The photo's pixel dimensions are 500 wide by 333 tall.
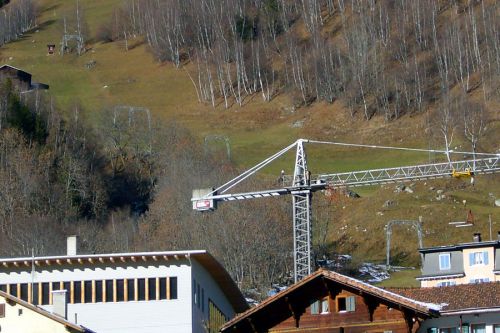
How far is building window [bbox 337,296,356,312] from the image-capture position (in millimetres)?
59075

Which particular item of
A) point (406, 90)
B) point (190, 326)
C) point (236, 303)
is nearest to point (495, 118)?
point (406, 90)

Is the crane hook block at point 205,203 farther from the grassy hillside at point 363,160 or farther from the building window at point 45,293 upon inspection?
the building window at point 45,293

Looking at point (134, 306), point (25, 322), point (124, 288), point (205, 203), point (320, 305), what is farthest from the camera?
point (205, 203)

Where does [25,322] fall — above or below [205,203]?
below

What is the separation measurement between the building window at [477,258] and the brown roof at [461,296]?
3075 centimetres

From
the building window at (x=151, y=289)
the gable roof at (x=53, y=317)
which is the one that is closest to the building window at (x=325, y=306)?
the gable roof at (x=53, y=317)

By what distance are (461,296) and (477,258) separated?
33.9 m

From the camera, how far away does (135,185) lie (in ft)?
565

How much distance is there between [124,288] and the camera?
8006 centimetres

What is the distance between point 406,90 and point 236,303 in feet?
345

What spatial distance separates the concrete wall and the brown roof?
12.8 metres

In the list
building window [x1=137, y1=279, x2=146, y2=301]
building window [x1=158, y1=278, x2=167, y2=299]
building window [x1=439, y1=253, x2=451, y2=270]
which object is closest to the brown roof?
building window [x1=158, y1=278, x2=167, y2=299]

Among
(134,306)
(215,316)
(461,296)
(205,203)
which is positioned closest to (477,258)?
(215,316)

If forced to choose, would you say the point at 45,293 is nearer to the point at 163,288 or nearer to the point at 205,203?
the point at 163,288
